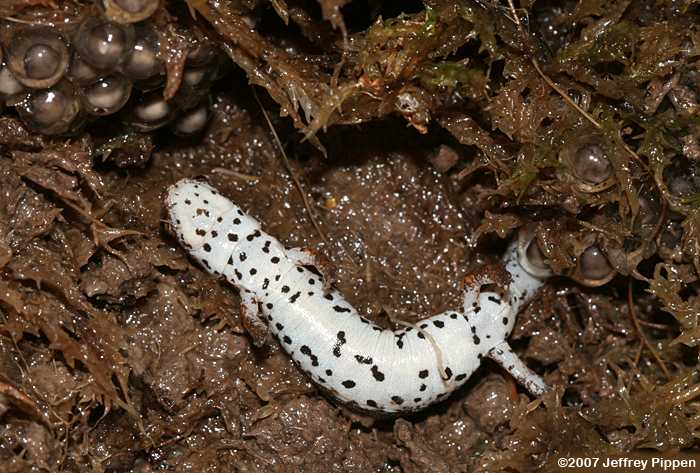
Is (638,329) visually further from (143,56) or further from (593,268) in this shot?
(143,56)

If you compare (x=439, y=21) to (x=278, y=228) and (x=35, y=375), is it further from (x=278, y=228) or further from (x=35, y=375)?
(x=35, y=375)

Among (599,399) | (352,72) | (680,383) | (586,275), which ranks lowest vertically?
(599,399)

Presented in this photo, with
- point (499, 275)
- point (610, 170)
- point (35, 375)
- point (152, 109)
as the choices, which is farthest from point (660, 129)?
point (35, 375)

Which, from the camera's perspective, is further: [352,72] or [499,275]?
[499,275]

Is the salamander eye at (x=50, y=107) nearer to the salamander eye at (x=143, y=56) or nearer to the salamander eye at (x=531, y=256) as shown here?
the salamander eye at (x=143, y=56)

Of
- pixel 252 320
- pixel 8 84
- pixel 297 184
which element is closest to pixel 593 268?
pixel 297 184
